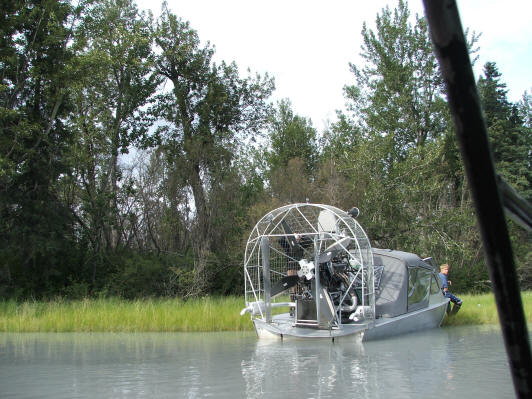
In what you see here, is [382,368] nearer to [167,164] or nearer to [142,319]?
[142,319]

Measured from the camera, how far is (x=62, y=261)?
25.8 meters

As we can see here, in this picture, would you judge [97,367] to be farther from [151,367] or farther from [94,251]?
[94,251]

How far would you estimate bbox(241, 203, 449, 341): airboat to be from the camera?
12664 millimetres

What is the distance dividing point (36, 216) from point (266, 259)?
13.5 meters

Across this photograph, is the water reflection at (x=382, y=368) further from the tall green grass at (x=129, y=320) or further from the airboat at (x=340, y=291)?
Result: the tall green grass at (x=129, y=320)

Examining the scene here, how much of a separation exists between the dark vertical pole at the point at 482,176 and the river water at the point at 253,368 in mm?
7158

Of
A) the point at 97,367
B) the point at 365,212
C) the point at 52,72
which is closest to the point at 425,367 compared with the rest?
the point at 97,367

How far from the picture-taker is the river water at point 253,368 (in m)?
7.85

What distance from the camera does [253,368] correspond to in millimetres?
9625

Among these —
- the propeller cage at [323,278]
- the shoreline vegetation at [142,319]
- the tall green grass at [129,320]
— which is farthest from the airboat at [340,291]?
the tall green grass at [129,320]

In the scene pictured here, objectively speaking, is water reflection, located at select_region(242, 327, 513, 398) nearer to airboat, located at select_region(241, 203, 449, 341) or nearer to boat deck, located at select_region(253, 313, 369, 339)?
boat deck, located at select_region(253, 313, 369, 339)

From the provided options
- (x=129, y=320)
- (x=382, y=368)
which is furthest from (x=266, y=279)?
(x=382, y=368)

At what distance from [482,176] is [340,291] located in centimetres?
1309

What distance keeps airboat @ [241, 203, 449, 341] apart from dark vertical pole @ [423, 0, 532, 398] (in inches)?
446
